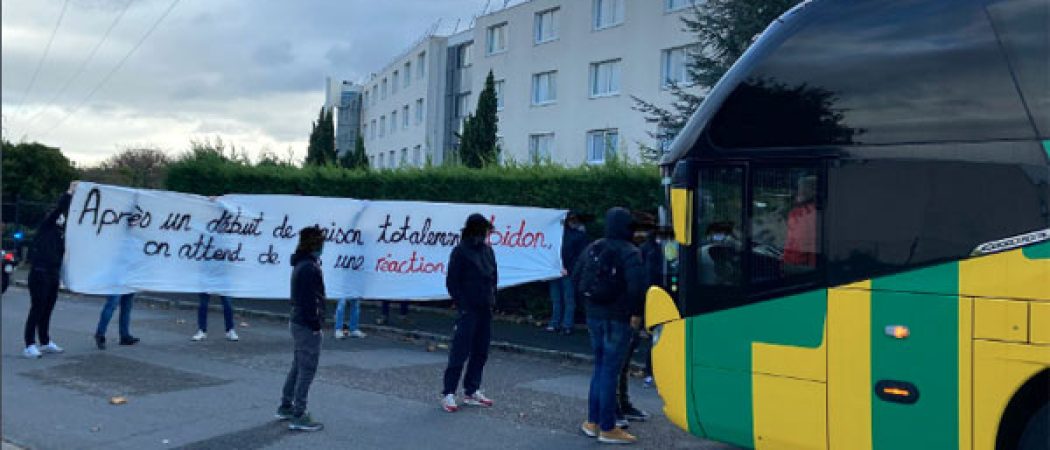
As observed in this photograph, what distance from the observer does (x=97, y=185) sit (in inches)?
434

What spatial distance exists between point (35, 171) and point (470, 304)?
2722 cm

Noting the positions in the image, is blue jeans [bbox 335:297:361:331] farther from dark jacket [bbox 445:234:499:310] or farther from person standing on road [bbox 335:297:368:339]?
dark jacket [bbox 445:234:499:310]

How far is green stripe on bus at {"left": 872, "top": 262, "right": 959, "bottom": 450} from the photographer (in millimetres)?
4594

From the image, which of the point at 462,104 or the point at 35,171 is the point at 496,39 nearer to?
the point at 462,104

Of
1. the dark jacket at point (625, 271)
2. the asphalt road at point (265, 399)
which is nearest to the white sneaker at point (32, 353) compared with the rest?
the asphalt road at point (265, 399)

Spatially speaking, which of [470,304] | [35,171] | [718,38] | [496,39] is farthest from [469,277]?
[496,39]

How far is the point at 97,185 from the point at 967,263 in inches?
410

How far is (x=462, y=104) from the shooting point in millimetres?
53125

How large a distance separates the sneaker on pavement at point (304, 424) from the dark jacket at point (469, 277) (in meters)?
1.74

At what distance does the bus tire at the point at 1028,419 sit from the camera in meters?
4.39

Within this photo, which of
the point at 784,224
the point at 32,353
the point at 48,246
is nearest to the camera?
the point at 784,224

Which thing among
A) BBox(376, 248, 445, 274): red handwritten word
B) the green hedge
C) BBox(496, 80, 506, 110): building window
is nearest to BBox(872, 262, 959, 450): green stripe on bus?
the green hedge

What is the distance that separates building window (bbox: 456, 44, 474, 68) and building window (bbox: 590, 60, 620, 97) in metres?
17.8

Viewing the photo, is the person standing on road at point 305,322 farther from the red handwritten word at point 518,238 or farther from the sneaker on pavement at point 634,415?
the red handwritten word at point 518,238
